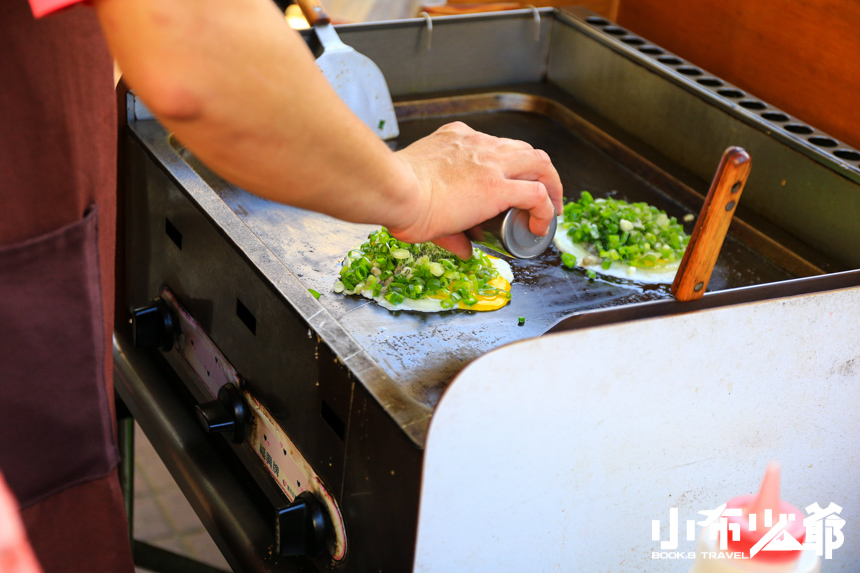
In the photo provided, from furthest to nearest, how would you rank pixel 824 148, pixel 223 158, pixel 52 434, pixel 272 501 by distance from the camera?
pixel 824 148, pixel 272 501, pixel 52 434, pixel 223 158

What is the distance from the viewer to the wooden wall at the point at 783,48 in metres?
1.57

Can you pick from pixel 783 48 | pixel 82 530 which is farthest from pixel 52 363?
pixel 783 48

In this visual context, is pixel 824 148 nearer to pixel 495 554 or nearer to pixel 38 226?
pixel 495 554

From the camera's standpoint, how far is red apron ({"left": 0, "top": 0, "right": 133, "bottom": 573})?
0.92 m

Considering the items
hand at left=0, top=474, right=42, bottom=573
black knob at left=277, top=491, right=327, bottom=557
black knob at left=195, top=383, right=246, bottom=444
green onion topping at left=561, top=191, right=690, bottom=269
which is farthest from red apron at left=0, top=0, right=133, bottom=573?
green onion topping at left=561, top=191, right=690, bottom=269

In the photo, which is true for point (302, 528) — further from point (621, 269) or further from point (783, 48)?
point (783, 48)

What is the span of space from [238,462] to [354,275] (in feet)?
1.25

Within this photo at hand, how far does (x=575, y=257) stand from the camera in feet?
4.98

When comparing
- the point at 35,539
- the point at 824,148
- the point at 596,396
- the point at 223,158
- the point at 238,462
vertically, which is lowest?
the point at 238,462

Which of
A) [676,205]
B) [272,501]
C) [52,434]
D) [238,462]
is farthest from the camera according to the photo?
[676,205]

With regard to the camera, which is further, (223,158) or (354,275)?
(354,275)

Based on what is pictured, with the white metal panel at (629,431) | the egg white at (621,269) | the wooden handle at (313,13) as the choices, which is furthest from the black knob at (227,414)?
the wooden handle at (313,13)

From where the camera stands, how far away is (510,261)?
4.94 feet

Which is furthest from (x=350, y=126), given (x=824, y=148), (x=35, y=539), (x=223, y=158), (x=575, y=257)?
(x=824, y=148)
